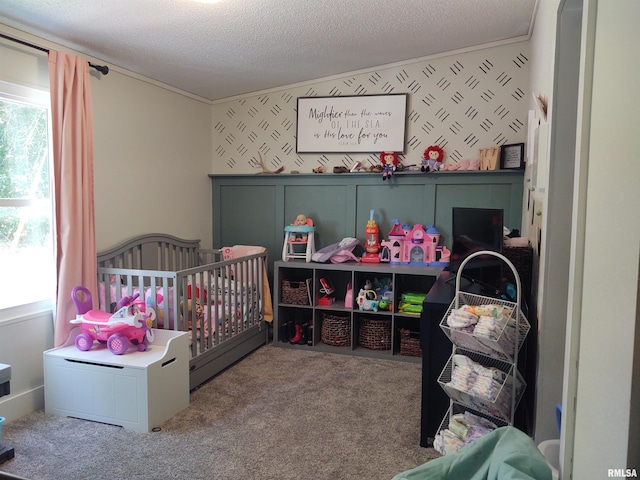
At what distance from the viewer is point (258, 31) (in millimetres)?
2936

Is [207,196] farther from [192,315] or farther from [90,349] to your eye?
[90,349]

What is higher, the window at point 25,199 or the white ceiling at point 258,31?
the white ceiling at point 258,31

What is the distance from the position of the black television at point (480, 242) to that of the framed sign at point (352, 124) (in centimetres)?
145

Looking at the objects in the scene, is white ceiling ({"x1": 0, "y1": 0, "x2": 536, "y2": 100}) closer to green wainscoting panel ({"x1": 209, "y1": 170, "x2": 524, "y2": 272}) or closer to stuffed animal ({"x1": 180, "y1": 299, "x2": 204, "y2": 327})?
green wainscoting panel ({"x1": 209, "y1": 170, "x2": 524, "y2": 272})

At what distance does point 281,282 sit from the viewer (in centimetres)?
398

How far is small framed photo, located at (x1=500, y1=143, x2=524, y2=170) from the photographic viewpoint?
354 centimetres

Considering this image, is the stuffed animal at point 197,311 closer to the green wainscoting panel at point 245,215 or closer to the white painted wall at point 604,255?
the green wainscoting panel at point 245,215

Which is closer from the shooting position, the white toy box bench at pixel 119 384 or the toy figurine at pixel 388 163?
the white toy box bench at pixel 119 384

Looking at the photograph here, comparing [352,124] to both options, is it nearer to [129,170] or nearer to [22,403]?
[129,170]

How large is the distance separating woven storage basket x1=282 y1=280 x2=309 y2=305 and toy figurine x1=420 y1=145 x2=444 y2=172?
1.37 meters

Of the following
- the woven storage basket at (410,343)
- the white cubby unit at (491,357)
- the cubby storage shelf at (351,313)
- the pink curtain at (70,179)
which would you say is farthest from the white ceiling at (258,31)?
the woven storage basket at (410,343)

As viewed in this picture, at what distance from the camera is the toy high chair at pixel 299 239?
3.98m

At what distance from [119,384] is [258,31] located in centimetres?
220

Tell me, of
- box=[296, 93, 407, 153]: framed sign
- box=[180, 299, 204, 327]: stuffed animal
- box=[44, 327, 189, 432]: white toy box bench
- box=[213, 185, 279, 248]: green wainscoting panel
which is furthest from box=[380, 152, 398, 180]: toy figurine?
box=[44, 327, 189, 432]: white toy box bench
